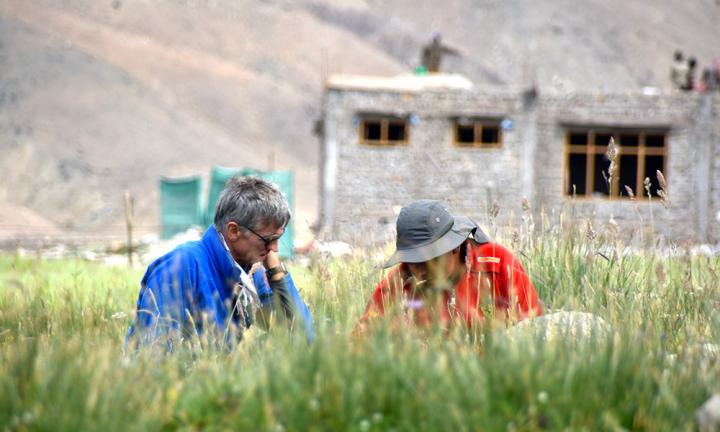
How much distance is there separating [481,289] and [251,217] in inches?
43.2

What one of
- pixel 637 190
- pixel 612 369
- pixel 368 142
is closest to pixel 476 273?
pixel 612 369

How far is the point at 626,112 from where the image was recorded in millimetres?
23547

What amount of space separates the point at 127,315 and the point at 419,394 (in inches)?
106

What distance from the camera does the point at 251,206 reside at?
4.36 metres

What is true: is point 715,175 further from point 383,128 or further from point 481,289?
point 481,289

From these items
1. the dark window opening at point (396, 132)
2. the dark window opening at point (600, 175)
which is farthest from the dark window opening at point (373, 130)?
the dark window opening at point (600, 175)

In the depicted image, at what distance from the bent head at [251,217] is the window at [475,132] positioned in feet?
64.2

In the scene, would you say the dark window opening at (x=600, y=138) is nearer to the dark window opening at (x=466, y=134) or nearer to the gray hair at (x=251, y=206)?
the dark window opening at (x=466, y=134)

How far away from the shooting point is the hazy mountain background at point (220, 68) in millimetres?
44750

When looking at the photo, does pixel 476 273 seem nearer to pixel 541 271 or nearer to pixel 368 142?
pixel 541 271

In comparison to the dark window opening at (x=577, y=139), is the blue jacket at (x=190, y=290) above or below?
below

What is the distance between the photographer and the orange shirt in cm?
423

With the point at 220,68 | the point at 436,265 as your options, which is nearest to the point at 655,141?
the point at 436,265

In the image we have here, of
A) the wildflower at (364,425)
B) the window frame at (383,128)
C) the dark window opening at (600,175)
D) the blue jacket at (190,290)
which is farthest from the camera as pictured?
the dark window opening at (600,175)
